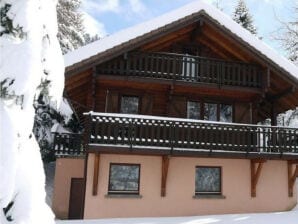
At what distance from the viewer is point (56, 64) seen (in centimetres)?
471

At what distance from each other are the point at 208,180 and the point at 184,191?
1.38 m

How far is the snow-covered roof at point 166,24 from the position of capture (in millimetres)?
13891

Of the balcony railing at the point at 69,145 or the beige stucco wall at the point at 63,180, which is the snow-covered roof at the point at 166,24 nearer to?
the balcony railing at the point at 69,145

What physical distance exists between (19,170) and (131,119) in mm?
9462

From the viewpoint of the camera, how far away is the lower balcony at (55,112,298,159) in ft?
43.6

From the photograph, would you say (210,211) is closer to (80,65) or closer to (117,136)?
(117,136)

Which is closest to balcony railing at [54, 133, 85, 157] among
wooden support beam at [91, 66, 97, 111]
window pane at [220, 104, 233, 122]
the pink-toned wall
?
wooden support beam at [91, 66, 97, 111]

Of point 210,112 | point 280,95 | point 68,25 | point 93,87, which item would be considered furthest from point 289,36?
point 68,25

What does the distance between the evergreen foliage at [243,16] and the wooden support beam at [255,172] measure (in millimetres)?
20062

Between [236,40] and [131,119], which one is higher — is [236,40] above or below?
above

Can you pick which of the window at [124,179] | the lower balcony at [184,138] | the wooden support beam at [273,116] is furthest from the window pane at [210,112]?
the window at [124,179]

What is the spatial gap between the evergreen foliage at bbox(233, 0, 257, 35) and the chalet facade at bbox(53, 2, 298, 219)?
671 inches

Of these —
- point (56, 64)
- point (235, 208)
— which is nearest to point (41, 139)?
point (235, 208)

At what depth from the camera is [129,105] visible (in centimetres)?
1570
